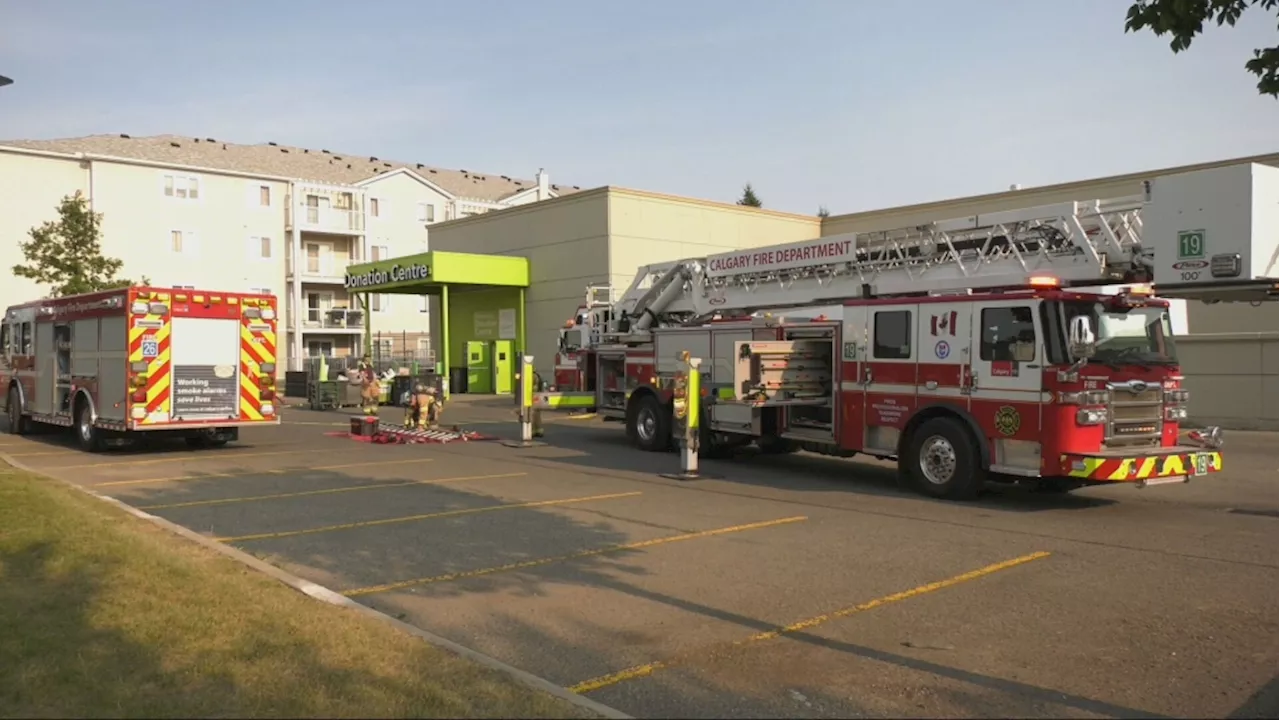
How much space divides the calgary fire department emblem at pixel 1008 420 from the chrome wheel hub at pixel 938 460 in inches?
25.1

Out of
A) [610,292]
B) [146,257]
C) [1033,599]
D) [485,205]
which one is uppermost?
[485,205]

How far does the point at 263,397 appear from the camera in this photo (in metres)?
16.1

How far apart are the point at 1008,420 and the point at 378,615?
7197mm

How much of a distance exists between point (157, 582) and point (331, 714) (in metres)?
2.85

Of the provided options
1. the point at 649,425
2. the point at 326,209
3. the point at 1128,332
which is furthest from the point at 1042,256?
the point at 326,209

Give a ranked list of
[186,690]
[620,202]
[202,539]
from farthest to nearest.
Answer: [620,202] < [202,539] < [186,690]

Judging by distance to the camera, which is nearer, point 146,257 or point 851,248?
point 851,248

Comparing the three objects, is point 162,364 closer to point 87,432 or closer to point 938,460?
point 87,432

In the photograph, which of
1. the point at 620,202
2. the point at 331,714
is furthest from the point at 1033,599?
the point at 620,202

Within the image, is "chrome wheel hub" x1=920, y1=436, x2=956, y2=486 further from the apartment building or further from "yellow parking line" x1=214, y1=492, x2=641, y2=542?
the apartment building

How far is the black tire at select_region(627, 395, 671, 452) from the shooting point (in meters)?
16.0

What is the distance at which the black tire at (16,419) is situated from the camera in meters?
19.4

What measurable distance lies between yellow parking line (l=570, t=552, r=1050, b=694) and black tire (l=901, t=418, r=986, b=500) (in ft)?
8.59

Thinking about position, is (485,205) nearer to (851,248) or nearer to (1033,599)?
(851,248)
